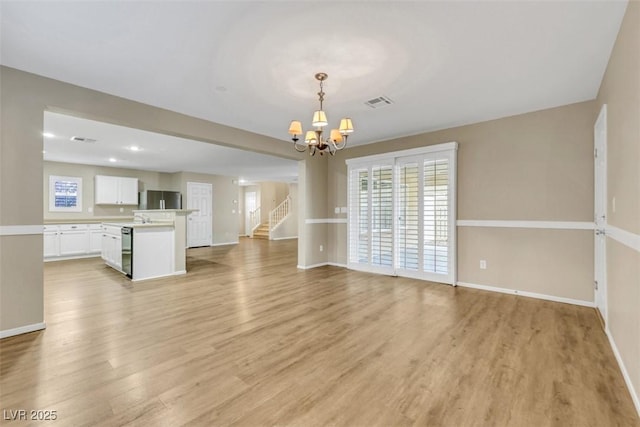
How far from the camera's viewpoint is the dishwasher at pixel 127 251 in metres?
4.86

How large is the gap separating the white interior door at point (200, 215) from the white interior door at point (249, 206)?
3.71 metres

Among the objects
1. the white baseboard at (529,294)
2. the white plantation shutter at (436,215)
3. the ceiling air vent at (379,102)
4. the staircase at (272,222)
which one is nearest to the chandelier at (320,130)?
the ceiling air vent at (379,102)

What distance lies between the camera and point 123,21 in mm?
2041

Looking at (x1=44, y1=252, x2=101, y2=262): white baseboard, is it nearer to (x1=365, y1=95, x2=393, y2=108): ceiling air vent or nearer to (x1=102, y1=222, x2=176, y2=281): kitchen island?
(x1=102, y1=222, x2=176, y2=281): kitchen island

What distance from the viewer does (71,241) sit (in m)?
6.98

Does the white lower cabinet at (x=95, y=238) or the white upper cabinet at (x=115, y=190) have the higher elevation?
the white upper cabinet at (x=115, y=190)

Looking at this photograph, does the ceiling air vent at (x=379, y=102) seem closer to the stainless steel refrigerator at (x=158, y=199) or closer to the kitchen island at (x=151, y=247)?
the kitchen island at (x=151, y=247)

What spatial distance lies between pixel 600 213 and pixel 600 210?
0.11 feet

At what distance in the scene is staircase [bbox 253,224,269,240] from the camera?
1234 centimetres

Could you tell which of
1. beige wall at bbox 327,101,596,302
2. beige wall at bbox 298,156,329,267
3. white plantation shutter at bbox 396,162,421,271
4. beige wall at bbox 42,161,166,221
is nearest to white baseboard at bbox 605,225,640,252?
beige wall at bbox 327,101,596,302

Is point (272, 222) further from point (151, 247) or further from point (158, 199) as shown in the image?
point (151, 247)

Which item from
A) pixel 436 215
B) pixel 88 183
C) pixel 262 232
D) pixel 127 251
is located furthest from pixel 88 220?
pixel 436 215

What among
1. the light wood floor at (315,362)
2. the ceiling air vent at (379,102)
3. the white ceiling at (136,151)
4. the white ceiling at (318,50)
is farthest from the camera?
the white ceiling at (136,151)

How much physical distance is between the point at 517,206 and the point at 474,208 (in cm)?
56
